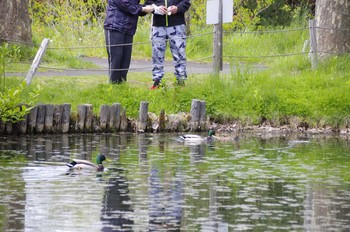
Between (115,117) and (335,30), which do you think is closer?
(115,117)

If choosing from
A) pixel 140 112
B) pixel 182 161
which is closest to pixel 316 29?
pixel 140 112

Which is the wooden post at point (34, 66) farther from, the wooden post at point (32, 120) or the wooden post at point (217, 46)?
the wooden post at point (217, 46)

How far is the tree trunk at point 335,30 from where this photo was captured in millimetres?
23406

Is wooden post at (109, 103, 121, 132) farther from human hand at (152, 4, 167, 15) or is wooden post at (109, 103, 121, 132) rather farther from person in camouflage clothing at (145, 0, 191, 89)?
human hand at (152, 4, 167, 15)

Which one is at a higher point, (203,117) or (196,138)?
(203,117)

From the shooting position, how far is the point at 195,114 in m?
21.4

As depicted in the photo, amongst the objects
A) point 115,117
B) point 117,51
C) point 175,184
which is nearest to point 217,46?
point 117,51

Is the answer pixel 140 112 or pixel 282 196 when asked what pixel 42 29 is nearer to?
pixel 140 112

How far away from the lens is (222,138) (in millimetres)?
20031

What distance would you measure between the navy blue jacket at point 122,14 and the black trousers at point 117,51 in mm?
122

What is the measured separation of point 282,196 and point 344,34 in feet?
31.0

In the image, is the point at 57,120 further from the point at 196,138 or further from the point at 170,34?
the point at 170,34

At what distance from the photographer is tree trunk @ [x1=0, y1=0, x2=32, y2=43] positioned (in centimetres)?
2488

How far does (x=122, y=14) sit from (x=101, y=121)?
86.7 inches
